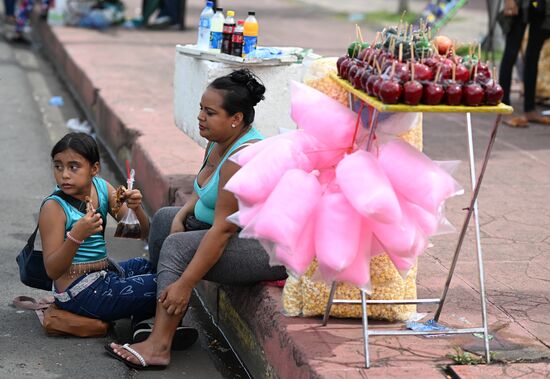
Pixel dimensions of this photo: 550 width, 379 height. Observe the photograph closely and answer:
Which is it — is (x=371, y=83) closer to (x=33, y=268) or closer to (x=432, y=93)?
(x=432, y=93)

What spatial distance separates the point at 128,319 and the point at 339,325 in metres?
1.22

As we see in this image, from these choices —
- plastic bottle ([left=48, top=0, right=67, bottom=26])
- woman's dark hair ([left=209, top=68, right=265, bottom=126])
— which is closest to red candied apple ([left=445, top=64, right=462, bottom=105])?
woman's dark hair ([left=209, top=68, right=265, bottom=126])

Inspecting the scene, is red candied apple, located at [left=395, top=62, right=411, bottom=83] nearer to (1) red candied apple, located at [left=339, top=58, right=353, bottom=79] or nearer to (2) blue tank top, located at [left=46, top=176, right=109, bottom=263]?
(1) red candied apple, located at [left=339, top=58, right=353, bottom=79]

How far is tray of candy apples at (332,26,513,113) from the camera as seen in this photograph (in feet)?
11.1

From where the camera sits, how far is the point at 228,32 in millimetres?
5379

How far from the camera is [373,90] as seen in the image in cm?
347

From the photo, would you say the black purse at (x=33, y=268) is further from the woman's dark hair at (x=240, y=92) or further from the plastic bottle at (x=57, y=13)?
the plastic bottle at (x=57, y=13)

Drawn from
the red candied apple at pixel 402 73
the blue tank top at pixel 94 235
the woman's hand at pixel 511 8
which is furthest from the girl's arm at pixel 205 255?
the woman's hand at pixel 511 8

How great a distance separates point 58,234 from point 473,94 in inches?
70.5

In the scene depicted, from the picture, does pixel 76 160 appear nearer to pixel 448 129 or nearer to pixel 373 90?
pixel 373 90

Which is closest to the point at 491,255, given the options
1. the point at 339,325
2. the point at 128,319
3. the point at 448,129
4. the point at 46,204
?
the point at 339,325

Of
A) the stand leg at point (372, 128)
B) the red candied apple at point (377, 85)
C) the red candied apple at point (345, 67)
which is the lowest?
the stand leg at point (372, 128)

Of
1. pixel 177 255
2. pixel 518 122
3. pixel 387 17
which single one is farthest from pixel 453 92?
pixel 387 17

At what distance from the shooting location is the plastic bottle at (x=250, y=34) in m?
5.29
